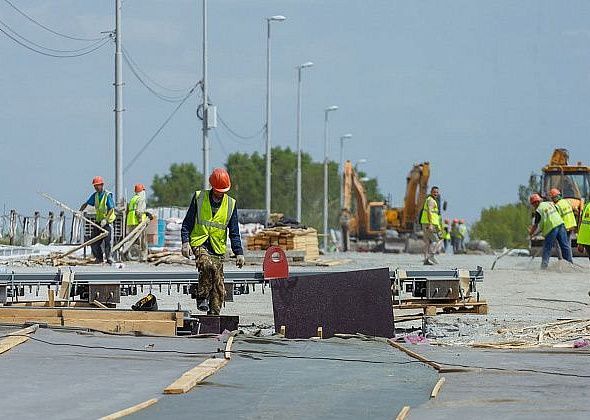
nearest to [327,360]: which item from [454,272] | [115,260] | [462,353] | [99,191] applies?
[462,353]

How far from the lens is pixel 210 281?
640 inches

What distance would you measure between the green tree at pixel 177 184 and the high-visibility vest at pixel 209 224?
376 feet

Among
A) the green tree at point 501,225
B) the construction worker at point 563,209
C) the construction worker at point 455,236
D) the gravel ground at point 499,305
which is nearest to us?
the gravel ground at point 499,305

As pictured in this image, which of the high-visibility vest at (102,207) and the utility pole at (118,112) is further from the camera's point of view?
the utility pole at (118,112)

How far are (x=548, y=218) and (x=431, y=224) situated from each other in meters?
4.18

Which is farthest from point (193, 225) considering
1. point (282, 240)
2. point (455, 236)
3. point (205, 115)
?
point (455, 236)

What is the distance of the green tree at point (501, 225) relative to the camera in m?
103

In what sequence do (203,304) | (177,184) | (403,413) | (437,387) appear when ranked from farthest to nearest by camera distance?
(177,184), (203,304), (437,387), (403,413)

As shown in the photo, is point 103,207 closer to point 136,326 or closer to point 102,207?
point 102,207

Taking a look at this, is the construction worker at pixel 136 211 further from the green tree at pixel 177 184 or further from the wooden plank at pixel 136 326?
the green tree at pixel 177 184

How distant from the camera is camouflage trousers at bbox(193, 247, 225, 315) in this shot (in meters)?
16.2

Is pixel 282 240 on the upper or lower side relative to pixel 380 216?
lower

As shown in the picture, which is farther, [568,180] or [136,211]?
[568,180]

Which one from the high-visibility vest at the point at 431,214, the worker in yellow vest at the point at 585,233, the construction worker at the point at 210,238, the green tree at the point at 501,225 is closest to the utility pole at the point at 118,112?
the high-visibility vest at the point at 431,214
